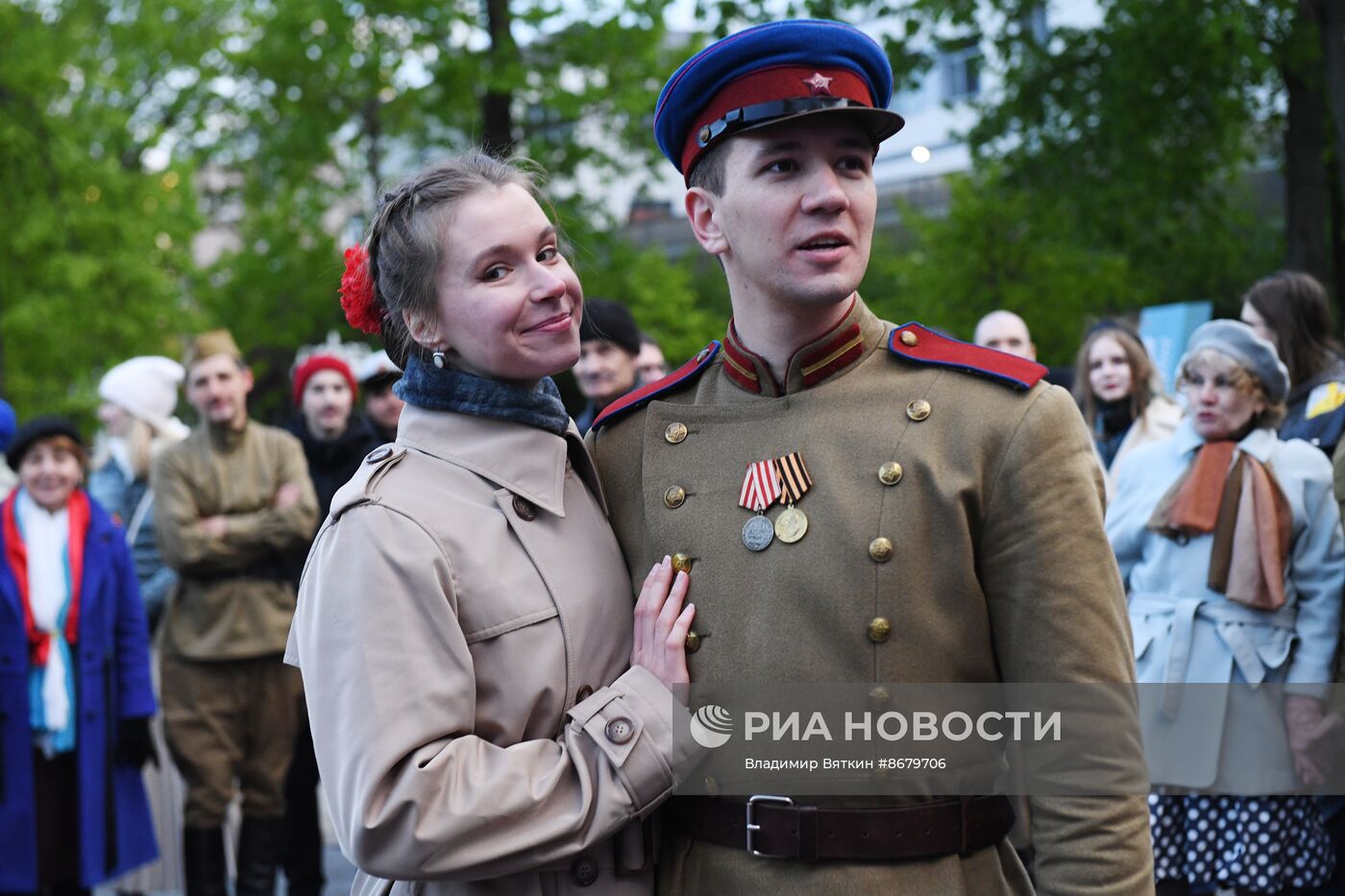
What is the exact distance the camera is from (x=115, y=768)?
6457mm

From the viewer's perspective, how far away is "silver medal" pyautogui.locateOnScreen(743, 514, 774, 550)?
256 cm

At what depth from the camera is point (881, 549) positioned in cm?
244

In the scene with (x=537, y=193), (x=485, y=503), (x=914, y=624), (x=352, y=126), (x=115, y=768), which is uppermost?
(x=352, y=126)

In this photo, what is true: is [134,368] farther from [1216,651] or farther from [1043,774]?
[1043,774]

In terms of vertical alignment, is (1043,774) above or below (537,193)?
below

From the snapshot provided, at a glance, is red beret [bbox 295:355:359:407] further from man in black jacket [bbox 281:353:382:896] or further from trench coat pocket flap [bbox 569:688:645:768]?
trench coat pocket flap [bbox 569:688:645:768]

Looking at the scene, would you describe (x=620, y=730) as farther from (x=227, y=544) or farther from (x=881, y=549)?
(x=227, y=544)

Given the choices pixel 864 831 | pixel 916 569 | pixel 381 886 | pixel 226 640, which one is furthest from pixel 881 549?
pixel 226 640

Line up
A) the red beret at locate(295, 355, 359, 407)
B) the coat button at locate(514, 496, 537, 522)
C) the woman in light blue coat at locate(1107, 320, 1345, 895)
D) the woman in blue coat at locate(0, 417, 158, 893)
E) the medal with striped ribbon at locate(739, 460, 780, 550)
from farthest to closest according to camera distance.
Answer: the red beret at locate(295, 355, 359, 407) → the woman in blue coat at locate(0, 417, 158, 893) → the woman in light blue coat at locate(1107, 320, 1345, 895) → the coat button at locate(514, 496, 537, 522) → the medal with striped ribbon at locate(739, 460, 780, 550)

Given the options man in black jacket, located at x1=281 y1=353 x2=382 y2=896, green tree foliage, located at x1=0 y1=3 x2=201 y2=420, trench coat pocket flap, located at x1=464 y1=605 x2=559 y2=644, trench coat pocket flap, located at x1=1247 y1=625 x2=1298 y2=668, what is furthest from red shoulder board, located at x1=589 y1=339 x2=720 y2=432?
green tree foliage, located at x1=0 y1=3 x2=201 y2=420

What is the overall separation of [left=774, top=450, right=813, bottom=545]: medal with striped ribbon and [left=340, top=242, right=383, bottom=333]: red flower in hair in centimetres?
85

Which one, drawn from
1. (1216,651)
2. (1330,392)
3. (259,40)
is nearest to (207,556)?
(1216,651)

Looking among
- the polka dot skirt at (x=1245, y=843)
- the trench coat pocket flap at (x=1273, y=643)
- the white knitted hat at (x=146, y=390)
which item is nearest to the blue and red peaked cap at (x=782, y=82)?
the trench coat pocket flap at (x=1273, y=643)

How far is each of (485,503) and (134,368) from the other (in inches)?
235
